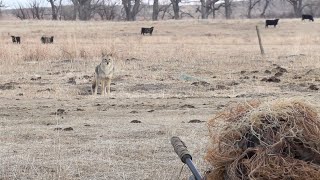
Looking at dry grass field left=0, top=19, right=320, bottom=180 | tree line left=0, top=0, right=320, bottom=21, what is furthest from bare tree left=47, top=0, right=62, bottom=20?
dry grass field left=0, top=19, right=320, bottom=180

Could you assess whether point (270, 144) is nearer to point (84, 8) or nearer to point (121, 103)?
point (121, 103)

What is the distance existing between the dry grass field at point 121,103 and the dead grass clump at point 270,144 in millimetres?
554

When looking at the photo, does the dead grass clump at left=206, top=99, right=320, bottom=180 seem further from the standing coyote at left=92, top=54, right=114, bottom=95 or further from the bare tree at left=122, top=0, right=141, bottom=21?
the bare tree at left=122, top=0, right=141, bottom=21

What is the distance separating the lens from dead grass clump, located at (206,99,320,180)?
3.24 meters

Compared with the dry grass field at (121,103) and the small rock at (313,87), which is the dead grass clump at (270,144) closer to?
the dry grass field at (121,103)

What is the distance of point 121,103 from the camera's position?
485 inches

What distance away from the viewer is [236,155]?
Result: 11.4ft

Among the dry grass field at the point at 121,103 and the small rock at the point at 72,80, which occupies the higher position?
the dry grass field at the point at 121,103

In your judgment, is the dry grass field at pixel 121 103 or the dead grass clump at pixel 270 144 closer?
the dead grass clump at pixel 270 144

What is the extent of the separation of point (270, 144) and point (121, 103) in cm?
908

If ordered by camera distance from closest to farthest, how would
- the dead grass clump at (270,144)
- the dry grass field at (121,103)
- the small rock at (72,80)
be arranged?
the dead grass clump at (270,144) < the dry grass field at (121,103) < the small rock at (72,80)

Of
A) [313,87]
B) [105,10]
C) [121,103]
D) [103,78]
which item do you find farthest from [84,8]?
[121,103]

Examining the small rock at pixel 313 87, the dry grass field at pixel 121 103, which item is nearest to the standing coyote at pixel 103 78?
the dry grass field at pixel 121 103

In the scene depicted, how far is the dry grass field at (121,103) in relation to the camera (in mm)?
6805
